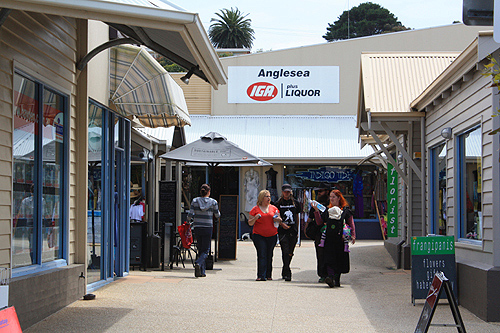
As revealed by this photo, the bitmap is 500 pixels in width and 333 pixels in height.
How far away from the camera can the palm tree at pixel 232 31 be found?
70188mm

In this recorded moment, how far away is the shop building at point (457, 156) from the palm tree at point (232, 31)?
57544mm

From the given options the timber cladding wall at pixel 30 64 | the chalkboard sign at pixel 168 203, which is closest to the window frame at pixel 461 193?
the timber cladding wall at pixel 30 64

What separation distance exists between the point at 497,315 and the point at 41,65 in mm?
6118

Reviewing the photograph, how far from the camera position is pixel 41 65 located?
726 centimetres

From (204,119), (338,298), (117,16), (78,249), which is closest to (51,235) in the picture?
(78,249)

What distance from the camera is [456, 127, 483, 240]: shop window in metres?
8.60

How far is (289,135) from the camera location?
2397cm

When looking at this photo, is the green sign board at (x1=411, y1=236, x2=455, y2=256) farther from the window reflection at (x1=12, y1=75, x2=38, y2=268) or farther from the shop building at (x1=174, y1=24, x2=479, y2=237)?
the shop building at (x1=174, y1=24, x2=479, y2=237)

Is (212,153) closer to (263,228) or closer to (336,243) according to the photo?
(263,228)

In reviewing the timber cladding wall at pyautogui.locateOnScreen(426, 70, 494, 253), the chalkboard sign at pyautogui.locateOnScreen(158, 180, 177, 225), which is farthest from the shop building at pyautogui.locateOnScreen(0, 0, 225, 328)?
the timber cladding wall at pyautogui.locateOnScreen(426, 70, 494, 253)

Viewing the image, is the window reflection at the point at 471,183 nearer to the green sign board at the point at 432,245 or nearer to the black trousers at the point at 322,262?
the green sign board at the point at 432,245

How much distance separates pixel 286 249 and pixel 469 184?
3.69m

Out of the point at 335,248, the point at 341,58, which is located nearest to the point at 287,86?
the point at 341,58

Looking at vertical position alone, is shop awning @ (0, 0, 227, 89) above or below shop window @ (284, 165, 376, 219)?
above
